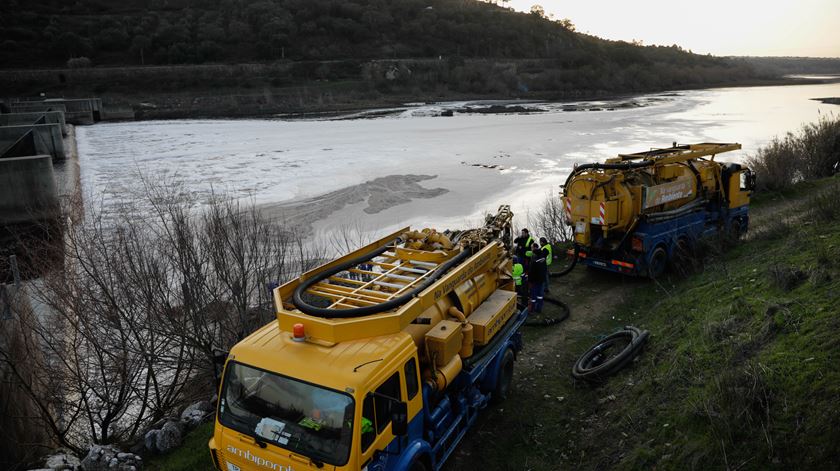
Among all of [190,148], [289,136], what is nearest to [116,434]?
[190,148]

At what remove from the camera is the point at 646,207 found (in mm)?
12234

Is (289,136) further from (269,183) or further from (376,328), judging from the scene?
(376,328)

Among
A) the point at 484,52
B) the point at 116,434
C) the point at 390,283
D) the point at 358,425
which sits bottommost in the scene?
the point at 116,434

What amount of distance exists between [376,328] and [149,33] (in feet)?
332

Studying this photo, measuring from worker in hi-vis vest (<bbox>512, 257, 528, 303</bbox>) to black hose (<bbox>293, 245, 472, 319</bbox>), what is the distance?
2.45 meters

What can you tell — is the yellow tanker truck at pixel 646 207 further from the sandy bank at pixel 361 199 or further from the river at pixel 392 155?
the sandy bank at pixel 361 199

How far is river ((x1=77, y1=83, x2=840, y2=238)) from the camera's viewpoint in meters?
20.5

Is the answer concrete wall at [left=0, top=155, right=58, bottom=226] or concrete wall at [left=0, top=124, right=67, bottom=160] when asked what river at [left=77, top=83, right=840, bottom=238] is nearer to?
concrete wall at [left=0, top=124, right=67, bottom=160]

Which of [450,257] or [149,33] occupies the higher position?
[149,33]

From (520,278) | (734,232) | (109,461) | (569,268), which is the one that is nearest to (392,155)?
(569,268)

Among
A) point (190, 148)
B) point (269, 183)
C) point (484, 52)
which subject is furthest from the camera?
point (484, 52)

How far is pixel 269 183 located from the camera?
907 inches

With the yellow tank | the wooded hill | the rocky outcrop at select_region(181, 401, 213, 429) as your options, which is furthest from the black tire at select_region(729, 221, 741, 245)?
the wooded hill

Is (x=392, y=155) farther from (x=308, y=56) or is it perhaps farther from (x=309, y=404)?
(x=308, y=56)
